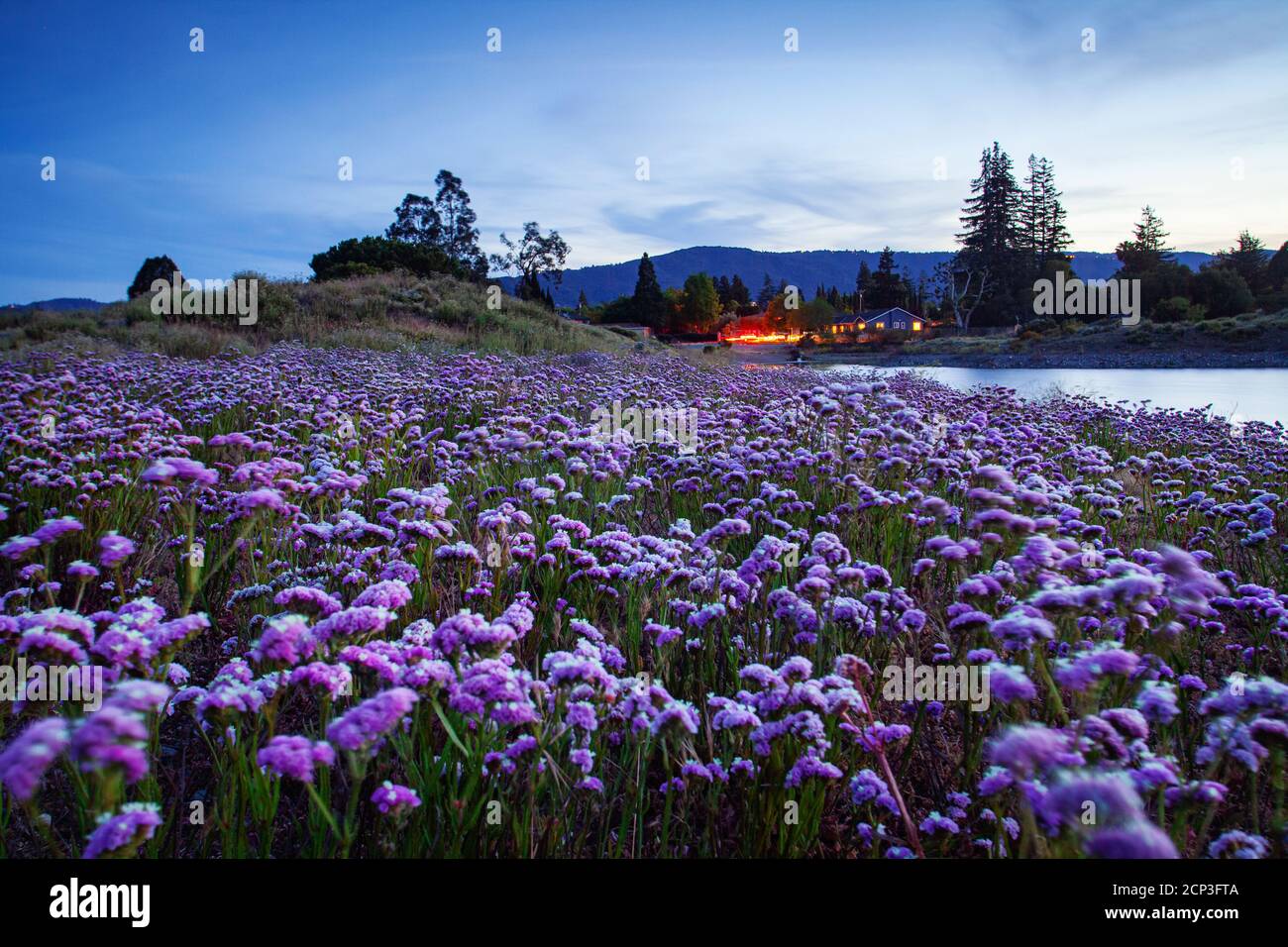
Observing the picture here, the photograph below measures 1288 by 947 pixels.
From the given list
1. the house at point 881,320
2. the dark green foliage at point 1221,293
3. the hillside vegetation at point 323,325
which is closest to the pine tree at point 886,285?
the house at point 881,320

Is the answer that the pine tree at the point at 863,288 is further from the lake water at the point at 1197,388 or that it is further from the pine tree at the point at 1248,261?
the lake water at the point at 1197,388

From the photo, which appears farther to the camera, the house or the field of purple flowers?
the house

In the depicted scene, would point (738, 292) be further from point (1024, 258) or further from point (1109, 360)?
point (1109, 360)

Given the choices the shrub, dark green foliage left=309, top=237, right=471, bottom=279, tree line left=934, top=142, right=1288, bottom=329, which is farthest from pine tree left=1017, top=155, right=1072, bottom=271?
dark green foliage left=309, top=237, right=471, bottom=279

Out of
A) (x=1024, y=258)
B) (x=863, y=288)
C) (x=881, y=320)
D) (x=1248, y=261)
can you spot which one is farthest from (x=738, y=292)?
(x=1248, y=261)

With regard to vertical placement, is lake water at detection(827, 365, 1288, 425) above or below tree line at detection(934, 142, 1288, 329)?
below

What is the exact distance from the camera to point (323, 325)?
68.3 feet

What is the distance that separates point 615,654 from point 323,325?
70.5ft

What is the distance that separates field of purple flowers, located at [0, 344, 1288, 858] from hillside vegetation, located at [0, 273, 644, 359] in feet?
35.7

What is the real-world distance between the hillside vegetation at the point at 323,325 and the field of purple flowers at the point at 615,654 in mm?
10873

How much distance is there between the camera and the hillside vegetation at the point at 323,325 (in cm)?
1546

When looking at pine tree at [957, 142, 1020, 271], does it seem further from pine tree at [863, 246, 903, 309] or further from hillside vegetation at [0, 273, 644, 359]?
hillside vegetation at [0, 273, 644, 359]

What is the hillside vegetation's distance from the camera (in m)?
15.5
